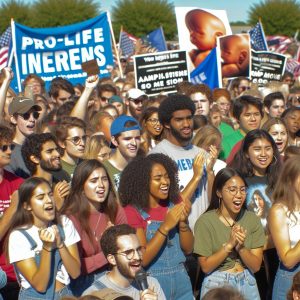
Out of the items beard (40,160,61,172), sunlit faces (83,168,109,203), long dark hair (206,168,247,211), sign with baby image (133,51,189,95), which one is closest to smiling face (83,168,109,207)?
sunlit faces (83,168,109,203)

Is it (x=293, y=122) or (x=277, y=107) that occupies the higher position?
(x=277, y=107)

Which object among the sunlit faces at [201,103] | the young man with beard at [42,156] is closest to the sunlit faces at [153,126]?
the sunlit faces at [201,103]

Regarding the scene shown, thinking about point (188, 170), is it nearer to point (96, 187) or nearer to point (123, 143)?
point (123, 143)

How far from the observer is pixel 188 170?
718cm

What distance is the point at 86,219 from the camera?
6113 millimetres

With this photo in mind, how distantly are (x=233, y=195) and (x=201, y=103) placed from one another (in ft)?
12.4

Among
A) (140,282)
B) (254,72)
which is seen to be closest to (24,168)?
(140,282)

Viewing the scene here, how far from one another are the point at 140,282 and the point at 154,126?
12.0ft

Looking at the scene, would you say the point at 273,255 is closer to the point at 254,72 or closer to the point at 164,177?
the point at 164,177

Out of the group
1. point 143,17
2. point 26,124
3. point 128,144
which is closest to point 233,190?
point 128,144

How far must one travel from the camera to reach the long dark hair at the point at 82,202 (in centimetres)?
611

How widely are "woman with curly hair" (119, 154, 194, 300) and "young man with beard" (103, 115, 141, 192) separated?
0.80m

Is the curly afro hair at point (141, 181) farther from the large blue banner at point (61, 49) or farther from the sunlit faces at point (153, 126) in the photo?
the large blue banner at point (61, 49)

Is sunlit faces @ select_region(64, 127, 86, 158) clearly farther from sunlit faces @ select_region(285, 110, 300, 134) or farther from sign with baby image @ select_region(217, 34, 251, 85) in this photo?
sign with baby image @ select_region(217, 34, 251, 85)
